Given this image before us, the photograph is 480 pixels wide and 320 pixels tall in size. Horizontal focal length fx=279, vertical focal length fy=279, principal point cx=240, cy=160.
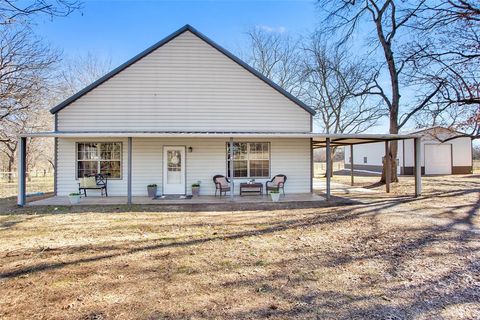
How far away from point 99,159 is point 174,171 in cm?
298

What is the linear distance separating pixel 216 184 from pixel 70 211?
5.00m

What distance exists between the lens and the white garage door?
71.9 feet

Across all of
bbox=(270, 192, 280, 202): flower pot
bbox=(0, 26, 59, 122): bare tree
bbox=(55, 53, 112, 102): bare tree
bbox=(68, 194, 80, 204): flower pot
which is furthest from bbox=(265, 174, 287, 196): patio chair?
bbox=(55, 53, 112, 102): bare tree

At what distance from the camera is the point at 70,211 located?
830cm

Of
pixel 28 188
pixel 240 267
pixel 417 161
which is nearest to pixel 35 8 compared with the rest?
pixel 240 267

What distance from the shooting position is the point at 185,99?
11.4m

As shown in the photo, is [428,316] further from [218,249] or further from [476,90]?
[476,90]

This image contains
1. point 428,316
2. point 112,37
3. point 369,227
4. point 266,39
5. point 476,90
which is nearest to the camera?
point 428,316

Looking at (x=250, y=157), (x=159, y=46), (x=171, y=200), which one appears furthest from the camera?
(x=250, y=157)

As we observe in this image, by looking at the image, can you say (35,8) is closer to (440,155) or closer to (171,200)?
(171,200)

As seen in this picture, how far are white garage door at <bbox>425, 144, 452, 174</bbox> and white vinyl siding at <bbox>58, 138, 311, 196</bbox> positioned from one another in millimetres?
15646

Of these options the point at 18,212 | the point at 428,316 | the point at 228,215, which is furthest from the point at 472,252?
the point at 18,212

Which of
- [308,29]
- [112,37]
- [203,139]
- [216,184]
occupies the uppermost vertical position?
[308,29]

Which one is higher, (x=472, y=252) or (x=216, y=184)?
(x=216, y=184)
